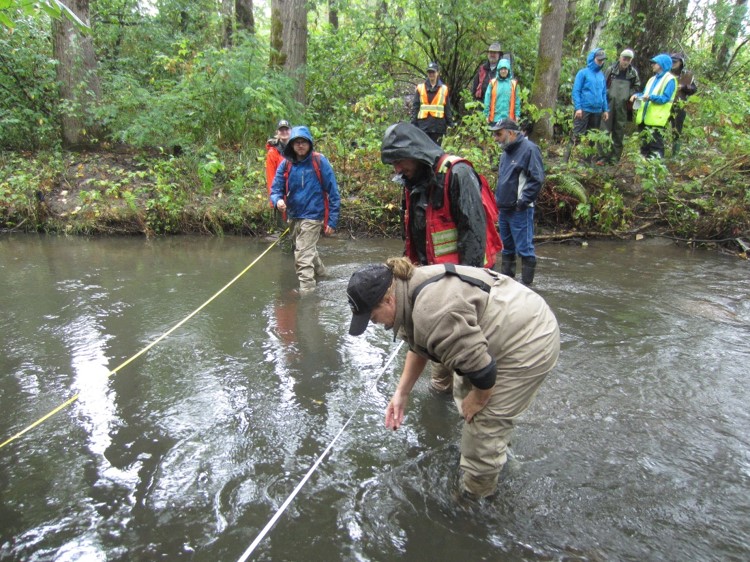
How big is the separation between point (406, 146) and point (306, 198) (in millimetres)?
3483

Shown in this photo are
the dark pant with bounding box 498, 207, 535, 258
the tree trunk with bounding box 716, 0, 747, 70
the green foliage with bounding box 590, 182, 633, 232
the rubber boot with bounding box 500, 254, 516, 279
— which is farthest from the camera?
the tree trunk with bounding box 716, 0, 747, 70

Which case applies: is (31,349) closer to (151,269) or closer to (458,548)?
(151,269)

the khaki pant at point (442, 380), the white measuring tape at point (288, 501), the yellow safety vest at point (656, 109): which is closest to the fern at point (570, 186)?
the yellow safety vest at point (656, 109)

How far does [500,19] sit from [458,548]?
40.9 feet

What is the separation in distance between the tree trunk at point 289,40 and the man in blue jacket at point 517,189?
24.2 ft

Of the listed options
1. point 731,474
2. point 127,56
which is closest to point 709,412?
point 731,474

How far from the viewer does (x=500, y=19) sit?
12125 mm

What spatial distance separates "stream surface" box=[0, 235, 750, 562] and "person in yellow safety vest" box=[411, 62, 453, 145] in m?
4.92

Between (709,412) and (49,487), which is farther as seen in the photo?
(709,412)

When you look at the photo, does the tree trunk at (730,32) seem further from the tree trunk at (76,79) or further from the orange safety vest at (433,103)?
the tree trunk at (76,79)

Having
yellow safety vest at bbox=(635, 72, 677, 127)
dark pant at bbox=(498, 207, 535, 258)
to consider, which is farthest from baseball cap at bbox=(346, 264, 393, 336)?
yellow safety vest at bbox=(635, 72, 677, 127)

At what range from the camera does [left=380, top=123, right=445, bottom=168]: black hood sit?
130 inches

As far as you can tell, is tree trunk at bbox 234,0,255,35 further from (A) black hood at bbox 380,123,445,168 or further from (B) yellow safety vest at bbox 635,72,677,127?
(A) black hood at bbox 380,123,445,168

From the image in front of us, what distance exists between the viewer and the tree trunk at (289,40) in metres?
11.7
